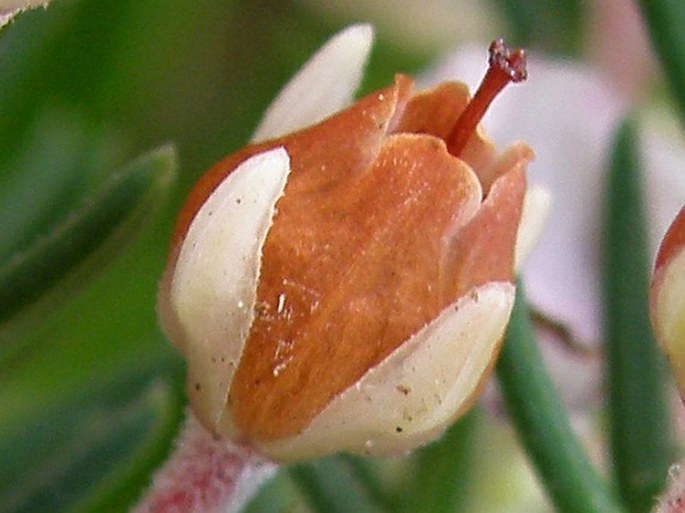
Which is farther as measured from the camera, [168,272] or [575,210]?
[575,210]

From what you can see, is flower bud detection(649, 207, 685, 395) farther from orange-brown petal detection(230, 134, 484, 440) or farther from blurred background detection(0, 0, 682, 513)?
blurred background detection(0, 0, 682, 513)

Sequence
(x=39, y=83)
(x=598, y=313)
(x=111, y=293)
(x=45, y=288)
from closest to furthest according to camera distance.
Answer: (x=45, y=288) → (x=598, y=313) → (x=39, y=83) → (x=111, y=293)

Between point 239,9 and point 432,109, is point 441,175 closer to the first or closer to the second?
point 432,109

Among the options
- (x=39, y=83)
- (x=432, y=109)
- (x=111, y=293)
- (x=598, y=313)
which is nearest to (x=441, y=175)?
(x=432, y=109)

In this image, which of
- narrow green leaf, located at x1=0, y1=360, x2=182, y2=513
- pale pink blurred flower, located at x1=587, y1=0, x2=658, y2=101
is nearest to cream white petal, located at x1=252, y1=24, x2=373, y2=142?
narrow green leaf, located at x1=0, y1=360, x2=182, y2=513

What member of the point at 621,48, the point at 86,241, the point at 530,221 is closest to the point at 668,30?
the point at 530,221

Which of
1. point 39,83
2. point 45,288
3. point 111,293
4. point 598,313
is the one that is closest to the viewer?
point 45,288

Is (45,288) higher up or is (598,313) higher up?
(45,288)

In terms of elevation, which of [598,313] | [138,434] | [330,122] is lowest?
[598,313]

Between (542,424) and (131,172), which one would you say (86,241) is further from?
(542,424)
